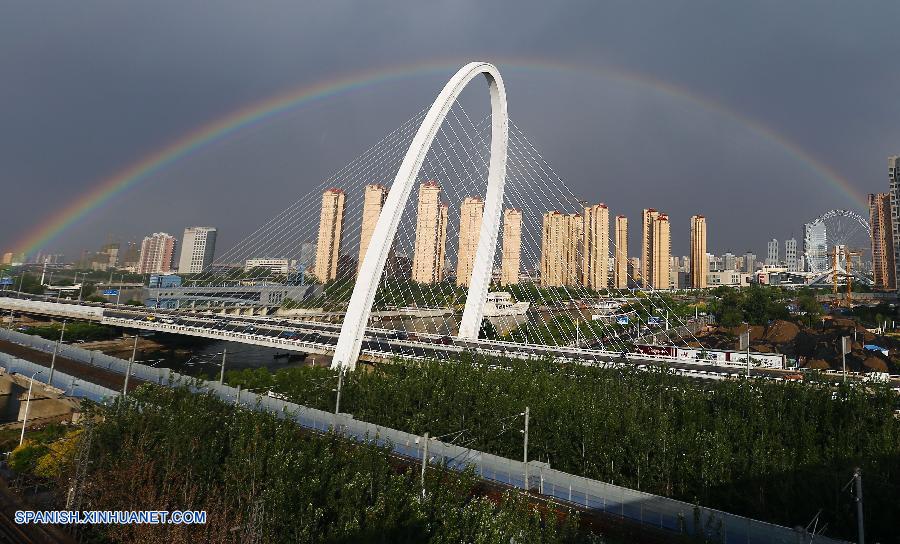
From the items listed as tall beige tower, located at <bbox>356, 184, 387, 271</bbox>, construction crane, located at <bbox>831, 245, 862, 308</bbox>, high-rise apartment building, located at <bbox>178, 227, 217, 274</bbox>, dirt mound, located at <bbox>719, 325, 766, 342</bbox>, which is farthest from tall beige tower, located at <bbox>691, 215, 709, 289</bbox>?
high-rise apartment building, located at <bbox>178, 227, 217, 274</bbox>

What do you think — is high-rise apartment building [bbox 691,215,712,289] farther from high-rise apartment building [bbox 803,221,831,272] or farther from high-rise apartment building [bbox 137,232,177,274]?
high-rise apartment building [bbox 137,232,177,274]

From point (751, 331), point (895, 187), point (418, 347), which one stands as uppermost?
point (895, 187)

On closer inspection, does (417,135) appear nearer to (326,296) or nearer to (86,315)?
(86,315)

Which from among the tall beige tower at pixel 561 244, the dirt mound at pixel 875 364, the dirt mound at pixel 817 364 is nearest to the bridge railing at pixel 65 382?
the dirt mound at pixel 817 364

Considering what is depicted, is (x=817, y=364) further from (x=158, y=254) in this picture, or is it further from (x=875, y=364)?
(x=158, y=254)

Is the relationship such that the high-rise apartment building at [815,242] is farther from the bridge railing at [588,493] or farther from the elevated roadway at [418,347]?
the bridge railing at [588,493]

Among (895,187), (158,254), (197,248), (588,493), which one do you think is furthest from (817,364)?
(158,254)

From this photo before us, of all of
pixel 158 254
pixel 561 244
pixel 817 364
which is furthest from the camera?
pixel 158 254
